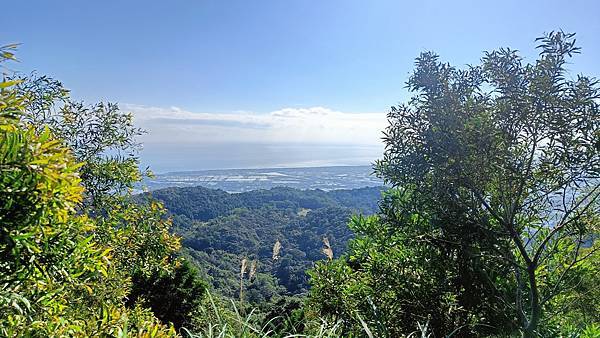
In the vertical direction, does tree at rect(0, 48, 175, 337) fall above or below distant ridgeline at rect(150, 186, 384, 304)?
above

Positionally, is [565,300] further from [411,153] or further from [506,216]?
[411,153]

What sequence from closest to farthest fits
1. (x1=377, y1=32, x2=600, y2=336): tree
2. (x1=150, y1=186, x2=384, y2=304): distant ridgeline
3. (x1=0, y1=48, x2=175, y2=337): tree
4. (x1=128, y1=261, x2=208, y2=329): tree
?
1. (x1=0, y1=48, x2=175, y2=337): tree
2. (x1=377, y1=32, x2=600, y2=336): tree
3. (x1=128, y1=261, x2=208, y2=329): tree
4. (x1=150, y1=186, x2=384, y2=304): distant ridgeline

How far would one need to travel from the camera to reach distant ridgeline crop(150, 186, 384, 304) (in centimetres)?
3003

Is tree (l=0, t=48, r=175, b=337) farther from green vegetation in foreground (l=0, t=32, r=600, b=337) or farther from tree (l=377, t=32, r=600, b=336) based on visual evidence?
tree (l=377, t=32, r=600, b=336)

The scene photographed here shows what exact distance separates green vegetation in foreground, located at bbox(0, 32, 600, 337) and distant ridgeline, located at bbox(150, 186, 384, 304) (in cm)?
2105

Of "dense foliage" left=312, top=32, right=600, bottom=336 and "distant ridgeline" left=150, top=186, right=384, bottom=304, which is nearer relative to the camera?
"dense foliage" left=312, top=32, right=600, bottom=336

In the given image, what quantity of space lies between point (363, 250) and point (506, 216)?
2.36 metres

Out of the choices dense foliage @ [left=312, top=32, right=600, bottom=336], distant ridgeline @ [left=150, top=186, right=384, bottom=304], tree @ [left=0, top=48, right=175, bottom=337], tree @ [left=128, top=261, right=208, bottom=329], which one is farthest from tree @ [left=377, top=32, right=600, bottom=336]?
distant ridgeline @ [left=150, top=186, right=384, bottom=304]

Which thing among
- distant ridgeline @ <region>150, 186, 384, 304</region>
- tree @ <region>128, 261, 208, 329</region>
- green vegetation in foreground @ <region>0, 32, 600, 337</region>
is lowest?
distant ridgeline @ <region>150, 186, 384, 304</region>

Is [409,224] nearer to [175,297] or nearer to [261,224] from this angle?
[175,297]

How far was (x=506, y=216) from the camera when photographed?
394 cm

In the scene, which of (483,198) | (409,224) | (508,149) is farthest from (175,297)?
(508,149)

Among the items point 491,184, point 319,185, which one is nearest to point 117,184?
point 491,184

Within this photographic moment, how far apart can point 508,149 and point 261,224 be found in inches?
2315
